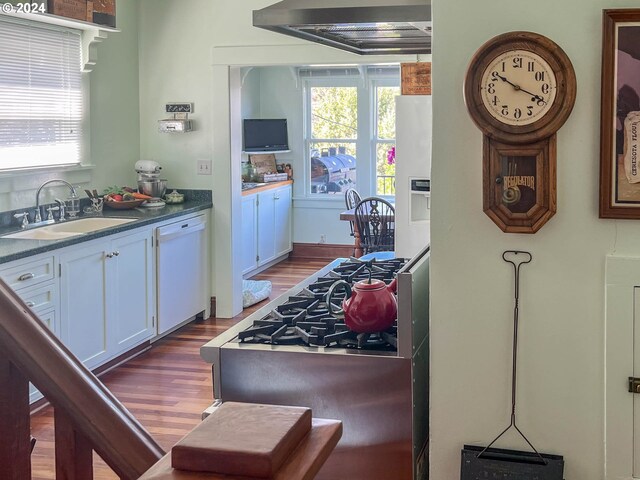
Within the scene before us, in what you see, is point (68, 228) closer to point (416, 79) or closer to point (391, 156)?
point (416, 79)

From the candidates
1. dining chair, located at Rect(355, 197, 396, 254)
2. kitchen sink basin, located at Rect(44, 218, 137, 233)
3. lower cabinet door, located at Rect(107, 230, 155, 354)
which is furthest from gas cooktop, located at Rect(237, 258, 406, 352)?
dining chair, located at Rect(355, 197, 396, 254)

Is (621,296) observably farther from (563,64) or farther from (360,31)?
(360,31)

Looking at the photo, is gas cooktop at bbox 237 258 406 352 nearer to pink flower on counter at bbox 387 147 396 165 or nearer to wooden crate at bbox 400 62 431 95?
wooden crate at bbox 400 62 431 95

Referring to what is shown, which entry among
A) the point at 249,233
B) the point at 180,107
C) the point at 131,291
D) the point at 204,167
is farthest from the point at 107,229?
the point at 249,233

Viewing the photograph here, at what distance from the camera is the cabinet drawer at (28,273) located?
399 centimetres

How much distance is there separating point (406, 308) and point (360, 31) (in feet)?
3.85

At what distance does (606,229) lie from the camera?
2.30m

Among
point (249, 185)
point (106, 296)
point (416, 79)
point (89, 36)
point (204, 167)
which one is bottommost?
point (106, 296)

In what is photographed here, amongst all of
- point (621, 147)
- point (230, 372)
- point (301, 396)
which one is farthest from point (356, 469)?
point (621, 147)

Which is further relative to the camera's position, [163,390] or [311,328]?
[163,390]

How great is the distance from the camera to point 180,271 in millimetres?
5969

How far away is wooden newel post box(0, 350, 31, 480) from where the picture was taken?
33.8 inches

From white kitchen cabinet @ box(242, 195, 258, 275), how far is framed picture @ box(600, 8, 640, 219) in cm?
588

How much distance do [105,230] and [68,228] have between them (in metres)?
0.63
